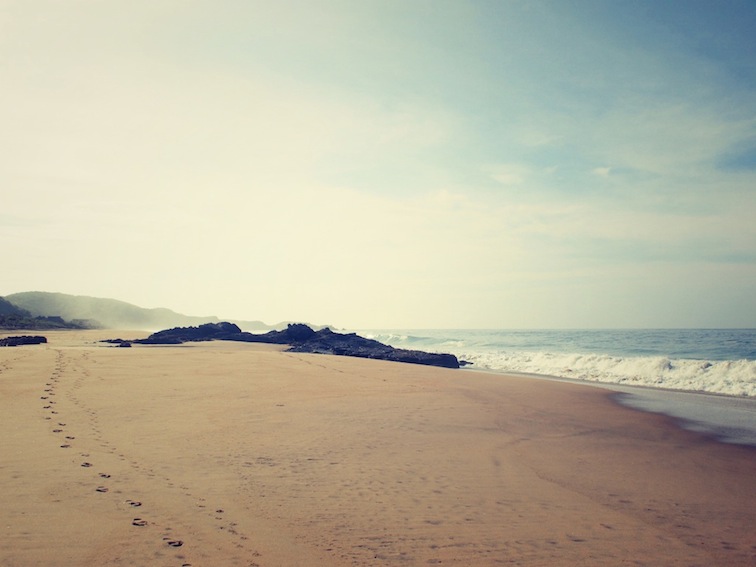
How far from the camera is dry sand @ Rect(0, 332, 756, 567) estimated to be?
4465 mm

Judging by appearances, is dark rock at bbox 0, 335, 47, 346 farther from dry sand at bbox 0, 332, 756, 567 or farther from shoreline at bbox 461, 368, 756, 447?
shoreline at bbox 461, 368, 756, 447

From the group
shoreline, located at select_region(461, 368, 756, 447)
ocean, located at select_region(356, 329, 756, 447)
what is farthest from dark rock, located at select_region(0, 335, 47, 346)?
shoreline, located at select_region(461, 368, 756, 447)

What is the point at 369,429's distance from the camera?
9430mm

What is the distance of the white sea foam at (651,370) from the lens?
22953 millimetres

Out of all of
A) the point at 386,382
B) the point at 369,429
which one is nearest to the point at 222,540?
the point at 369,429

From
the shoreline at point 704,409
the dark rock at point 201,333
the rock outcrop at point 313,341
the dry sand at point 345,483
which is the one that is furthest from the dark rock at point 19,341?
the shoreline at point 704,409

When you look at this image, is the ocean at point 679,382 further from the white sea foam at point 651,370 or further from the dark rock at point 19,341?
the dark rock at point 19,341

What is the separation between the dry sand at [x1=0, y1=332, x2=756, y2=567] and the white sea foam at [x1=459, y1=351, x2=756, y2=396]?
12931mm

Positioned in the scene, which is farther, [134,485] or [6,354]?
[6,354]

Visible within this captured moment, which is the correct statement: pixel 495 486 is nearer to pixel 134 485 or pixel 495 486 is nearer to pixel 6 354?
pixel 134 485

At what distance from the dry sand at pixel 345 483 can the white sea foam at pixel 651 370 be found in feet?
42.4

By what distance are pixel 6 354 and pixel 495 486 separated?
20.2m

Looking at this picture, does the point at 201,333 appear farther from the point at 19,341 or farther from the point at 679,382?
the point at 679,382

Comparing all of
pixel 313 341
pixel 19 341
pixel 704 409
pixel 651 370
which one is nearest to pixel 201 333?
pixel 313 341
